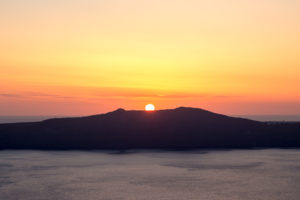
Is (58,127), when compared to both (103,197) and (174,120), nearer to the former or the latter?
(174,120)

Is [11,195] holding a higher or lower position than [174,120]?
lower

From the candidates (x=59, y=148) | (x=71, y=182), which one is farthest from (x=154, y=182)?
(x=59, y=148)

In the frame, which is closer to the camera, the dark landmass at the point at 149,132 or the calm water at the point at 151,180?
the calm water at the point at 151,180

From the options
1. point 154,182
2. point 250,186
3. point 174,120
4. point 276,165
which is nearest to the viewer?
point 250,186

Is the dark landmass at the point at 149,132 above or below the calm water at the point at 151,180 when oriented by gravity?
above

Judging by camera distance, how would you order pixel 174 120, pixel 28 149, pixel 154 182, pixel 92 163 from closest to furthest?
pixel 154 182
pixel 92 163
pixel 28 149
pixel 174 120
